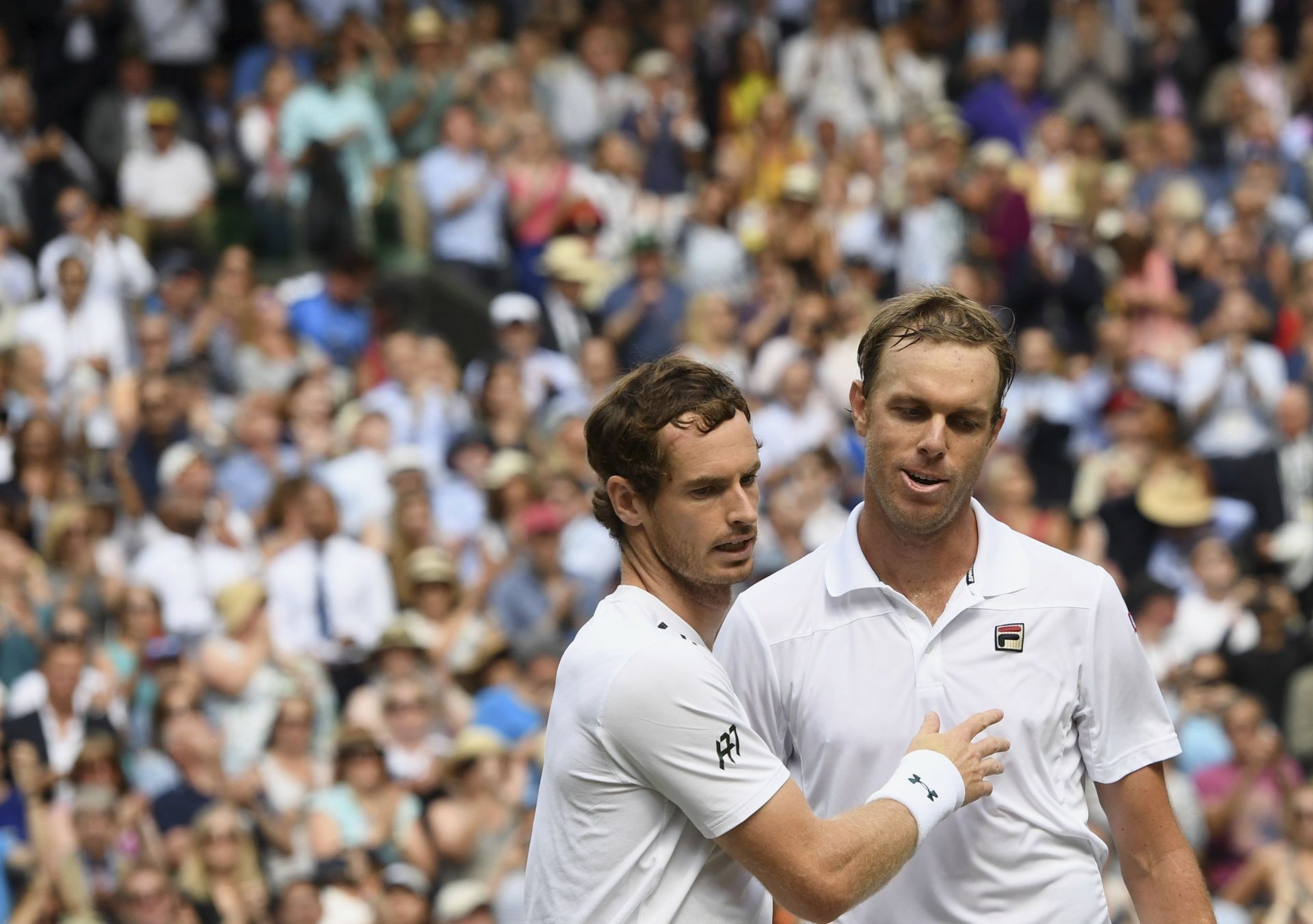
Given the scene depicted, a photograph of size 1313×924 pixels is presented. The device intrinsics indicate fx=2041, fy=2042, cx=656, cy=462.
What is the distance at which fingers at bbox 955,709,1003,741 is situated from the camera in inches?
151

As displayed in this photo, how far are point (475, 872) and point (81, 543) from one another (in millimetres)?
2899

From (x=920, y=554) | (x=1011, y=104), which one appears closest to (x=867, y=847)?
(x=920, y=554)

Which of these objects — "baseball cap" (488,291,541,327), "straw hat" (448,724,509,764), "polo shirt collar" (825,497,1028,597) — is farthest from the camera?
"baseball cap" (488,291,541,327)

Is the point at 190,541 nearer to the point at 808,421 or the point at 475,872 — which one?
the point at 475,872

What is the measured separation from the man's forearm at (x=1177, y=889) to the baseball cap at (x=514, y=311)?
8.78m

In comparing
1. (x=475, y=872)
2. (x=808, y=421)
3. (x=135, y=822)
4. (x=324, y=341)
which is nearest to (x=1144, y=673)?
(x=475, y=872)

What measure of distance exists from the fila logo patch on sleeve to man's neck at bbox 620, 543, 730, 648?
58cm

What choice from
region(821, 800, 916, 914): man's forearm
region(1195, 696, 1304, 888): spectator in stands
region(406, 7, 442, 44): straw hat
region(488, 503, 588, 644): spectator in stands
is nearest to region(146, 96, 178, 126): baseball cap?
region(406, 7, 442, 44): straw hat

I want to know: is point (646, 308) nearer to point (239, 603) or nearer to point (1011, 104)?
Result: point (239, 603)

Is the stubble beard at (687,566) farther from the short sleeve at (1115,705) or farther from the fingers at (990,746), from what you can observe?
the short sleeve at (1115,705)

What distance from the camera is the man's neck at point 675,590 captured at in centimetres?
380

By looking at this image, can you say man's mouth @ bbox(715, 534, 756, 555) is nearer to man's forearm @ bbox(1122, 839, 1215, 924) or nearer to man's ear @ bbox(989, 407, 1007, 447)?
man's ear @ bbox(989, 407, 1007, 447)

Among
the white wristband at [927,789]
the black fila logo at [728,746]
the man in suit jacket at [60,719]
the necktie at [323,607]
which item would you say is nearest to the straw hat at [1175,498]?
the necktie at [323,607]

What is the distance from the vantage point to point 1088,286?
1356 cm
